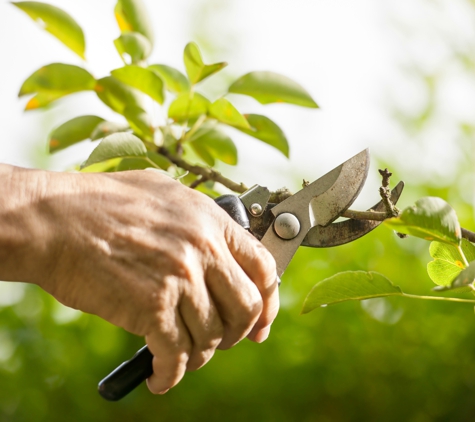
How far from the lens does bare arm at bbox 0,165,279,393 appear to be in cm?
48

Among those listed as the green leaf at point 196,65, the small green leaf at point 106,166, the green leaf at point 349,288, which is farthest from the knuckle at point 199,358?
the green leaf at point 196,65

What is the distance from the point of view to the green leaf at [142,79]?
2.51ft

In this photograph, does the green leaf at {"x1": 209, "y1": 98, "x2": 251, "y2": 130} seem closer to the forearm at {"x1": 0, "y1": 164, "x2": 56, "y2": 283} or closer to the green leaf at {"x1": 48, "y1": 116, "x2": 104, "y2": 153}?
the green leaf at {"x1": 48, "y1": 116, "x2": 104, "y2": 153}

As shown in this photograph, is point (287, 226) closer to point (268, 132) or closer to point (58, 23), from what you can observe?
point (268, 132)

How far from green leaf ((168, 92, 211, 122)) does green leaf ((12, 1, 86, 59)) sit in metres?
0.18

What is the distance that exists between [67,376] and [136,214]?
62.4 inches

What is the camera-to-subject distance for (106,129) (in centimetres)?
81

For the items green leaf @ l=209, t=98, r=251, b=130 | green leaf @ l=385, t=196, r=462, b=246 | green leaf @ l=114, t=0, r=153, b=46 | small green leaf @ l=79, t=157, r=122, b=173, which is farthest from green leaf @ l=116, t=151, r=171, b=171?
green leaf @ l=385, t=196, r=462, b=246

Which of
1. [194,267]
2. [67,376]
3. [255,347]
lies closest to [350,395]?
[255,347]

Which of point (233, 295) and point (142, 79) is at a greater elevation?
point (142, 79)

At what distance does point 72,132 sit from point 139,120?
0.12 m

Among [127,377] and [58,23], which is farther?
[58,23]

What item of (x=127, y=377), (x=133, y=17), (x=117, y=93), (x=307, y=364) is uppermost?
(x=133, y=17)

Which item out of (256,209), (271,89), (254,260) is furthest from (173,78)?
(254,260)
